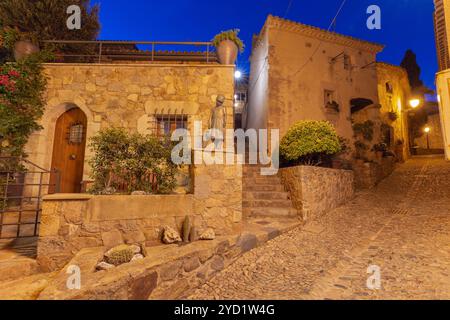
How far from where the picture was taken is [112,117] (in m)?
5.88

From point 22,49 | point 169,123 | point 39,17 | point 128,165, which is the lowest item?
point 128,165

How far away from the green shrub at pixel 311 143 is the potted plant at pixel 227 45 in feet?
9.51

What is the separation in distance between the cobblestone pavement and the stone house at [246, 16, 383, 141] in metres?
5.25

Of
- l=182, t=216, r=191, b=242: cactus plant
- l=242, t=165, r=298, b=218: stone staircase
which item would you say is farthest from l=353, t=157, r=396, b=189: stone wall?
l=182, t=216, r=191, b=242: cactus plant

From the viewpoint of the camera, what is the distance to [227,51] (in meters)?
6.08

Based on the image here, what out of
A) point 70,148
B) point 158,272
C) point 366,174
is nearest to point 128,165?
point 158,272

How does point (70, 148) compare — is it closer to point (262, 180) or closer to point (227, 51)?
point (227, 51)

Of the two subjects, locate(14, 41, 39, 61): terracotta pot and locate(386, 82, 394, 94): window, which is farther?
locate(386, 82, 394, 94): window

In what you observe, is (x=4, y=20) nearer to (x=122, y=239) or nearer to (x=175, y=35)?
(x=122, y=239)

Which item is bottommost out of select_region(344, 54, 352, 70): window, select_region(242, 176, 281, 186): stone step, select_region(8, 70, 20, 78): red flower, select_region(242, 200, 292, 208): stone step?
select_region(242, 200, 292, 208): stone step

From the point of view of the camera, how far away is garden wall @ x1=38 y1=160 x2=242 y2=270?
247 cm

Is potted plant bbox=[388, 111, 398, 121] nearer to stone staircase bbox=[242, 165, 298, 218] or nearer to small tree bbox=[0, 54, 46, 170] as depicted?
stone staircase bbox=[242, 165, 298, 218]

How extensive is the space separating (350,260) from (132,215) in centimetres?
318
